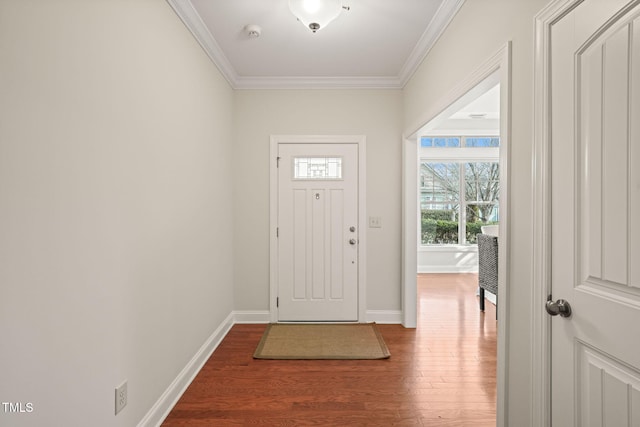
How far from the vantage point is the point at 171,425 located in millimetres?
1812

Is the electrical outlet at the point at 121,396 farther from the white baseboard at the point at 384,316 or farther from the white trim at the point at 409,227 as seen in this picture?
the white trim at the point at 409,227

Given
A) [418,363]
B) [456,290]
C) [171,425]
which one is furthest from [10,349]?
[456,290]

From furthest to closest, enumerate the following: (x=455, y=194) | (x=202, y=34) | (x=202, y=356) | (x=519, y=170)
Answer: (x=455, y=194) → (x=202, y=356) → (x=202, y=34) → (x=519, y=170)

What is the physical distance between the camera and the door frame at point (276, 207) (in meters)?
3.37

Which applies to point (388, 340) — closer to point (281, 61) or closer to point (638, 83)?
point (638, 83)

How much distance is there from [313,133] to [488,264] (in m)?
2.58

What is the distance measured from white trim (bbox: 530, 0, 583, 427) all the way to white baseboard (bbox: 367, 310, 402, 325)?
2.11 meters

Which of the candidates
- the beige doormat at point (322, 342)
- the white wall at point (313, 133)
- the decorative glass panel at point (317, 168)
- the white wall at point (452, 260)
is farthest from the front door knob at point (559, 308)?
the white wall at point (452, 260)

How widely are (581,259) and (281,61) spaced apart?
2.77 meters

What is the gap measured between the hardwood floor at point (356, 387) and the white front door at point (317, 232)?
0.58 m

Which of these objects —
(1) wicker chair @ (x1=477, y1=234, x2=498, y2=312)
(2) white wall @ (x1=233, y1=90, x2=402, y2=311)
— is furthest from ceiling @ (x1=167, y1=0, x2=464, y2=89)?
(1) wicker chair @ (x1=477, y1=234, x2=498, y2=312)

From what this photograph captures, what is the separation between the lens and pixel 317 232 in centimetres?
340

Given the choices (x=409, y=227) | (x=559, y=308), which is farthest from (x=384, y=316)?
(x=559, y=308)

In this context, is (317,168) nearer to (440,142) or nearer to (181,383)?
(181,383)
